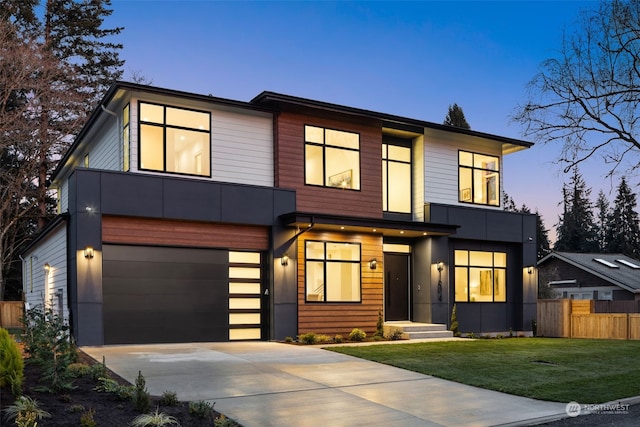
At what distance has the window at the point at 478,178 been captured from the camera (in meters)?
19.9

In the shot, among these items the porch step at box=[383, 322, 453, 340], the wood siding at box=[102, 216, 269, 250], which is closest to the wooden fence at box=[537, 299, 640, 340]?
the porch step at box=[383, 322, 453, 340]

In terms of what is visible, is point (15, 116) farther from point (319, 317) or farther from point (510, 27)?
point (510, 27)

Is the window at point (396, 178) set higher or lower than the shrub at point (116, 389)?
higher

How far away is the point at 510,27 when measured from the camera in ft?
59.3

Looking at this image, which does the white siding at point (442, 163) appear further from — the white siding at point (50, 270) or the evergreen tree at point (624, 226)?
the evergreen tree at point (624, 226)

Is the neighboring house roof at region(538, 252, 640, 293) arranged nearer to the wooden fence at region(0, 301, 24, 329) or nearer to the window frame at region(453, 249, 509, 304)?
the window frame at region(453, 249, 509, 304)

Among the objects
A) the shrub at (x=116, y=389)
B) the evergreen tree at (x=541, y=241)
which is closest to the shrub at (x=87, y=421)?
the shrub at (x=116, y=389)

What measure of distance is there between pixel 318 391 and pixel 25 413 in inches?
163

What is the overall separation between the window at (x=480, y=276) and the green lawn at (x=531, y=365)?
12.6 ft

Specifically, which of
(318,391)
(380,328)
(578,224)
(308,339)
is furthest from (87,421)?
A: (578,224)

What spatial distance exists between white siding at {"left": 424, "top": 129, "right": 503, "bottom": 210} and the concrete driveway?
8518 mm

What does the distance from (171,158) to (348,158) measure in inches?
211

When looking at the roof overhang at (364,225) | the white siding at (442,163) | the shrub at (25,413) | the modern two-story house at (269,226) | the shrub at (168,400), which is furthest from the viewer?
the white siding at (442,163)

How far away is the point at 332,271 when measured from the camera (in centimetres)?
1681
